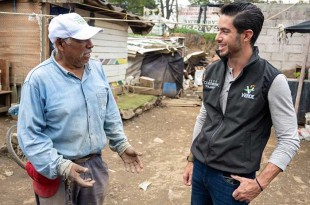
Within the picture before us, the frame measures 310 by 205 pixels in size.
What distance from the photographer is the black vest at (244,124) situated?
5.81 feet

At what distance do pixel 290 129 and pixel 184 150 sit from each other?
14.3ft

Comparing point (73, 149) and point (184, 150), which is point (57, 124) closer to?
point (73, 149)

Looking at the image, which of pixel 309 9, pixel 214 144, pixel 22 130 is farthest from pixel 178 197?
pixel 309 9

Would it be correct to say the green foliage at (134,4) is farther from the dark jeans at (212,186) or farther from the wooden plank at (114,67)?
the dark jeans at (212,186)

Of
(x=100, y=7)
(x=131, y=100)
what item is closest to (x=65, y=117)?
(x=100, y=7)

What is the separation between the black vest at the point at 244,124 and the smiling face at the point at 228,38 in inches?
4.6

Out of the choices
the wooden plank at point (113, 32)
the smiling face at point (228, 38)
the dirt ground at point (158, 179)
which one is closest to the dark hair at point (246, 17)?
the smiling face at point (228, 38)

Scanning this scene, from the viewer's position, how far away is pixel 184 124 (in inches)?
316

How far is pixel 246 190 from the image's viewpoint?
5.73ft

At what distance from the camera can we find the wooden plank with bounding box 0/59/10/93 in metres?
6.89

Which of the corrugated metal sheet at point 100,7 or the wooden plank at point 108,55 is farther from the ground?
the corrugated metal sheet at point 100,7

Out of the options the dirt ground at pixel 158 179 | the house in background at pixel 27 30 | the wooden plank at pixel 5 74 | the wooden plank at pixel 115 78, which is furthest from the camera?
the wooden plank at pixel 115 78

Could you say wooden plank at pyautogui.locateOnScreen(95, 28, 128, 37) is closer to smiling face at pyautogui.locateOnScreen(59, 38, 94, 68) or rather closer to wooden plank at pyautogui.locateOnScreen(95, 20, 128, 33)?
wooden plank at pyautogui.locateOnScreen(95, 20, 128, 33)

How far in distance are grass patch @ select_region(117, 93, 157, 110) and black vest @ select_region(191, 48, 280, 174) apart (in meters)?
6.11
